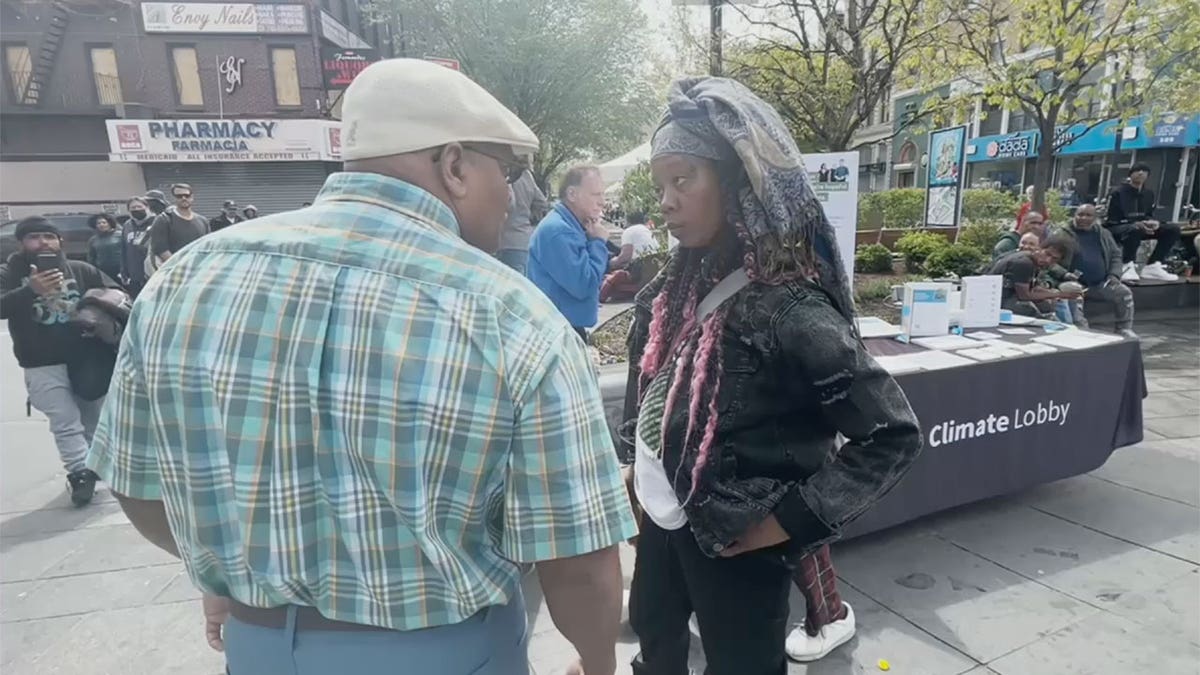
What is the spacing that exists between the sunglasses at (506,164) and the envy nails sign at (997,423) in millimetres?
2714

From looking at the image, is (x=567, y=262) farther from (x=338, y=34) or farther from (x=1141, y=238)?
(x=338, y=34)

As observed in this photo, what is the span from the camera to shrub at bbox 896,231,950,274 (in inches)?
361

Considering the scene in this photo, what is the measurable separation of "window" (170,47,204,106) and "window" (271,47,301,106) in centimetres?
230

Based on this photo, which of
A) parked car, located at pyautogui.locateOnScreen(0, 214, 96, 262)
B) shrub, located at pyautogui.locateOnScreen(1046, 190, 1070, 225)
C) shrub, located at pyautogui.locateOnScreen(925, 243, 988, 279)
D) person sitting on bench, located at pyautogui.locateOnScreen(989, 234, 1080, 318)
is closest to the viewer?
person sitting on bench, located at pyautogui.locateOnScreen(989, 234, 1080, 318)

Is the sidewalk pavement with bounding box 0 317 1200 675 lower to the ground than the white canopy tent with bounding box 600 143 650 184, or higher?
lower

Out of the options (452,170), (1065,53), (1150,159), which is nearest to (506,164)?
(452,170)

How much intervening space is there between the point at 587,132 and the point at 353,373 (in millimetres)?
20760

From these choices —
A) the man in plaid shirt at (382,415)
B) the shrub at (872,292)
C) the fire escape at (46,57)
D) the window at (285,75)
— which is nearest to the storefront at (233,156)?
the window at (285,75)

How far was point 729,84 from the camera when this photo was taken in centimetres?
158

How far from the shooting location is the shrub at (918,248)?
917 cm

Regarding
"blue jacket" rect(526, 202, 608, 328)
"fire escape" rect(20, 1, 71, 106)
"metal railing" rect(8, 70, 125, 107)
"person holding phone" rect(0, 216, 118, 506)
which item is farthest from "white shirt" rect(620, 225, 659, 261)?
"fire escape" rect(20, 1, 71, 106)

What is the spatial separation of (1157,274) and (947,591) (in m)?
9.40

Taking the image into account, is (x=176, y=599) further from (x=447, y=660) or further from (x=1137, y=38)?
(x=1137, y=38)

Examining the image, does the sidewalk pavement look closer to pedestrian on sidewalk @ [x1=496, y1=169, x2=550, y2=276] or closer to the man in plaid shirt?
the man in plaid shirt
